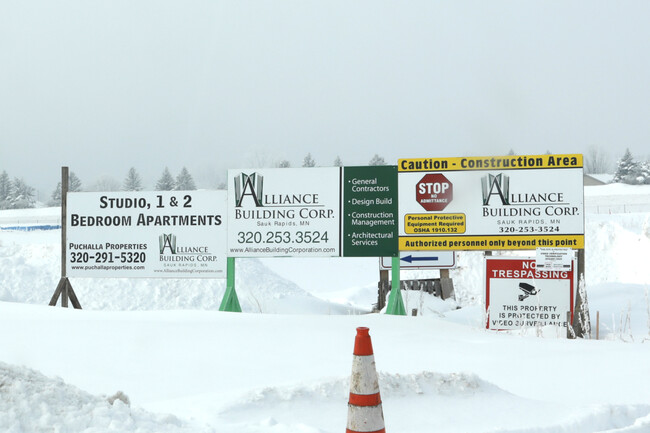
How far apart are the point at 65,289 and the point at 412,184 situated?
22.4 feet

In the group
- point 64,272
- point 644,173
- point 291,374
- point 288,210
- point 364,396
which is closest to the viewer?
point 364,396

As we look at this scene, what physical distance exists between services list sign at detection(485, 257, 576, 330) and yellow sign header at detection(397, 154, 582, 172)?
5.21ft

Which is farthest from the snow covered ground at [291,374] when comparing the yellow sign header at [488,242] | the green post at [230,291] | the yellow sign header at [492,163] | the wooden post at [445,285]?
the wooden post at [445,285]

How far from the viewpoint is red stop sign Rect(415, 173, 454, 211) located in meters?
12.1

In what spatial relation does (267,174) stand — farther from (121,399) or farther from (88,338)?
(121,399)

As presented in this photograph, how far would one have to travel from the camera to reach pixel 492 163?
12.0 m

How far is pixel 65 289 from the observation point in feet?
43.7

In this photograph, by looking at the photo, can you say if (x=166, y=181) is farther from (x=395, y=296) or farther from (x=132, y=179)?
(x=395, y=296)

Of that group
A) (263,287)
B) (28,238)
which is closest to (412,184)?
(263,287)

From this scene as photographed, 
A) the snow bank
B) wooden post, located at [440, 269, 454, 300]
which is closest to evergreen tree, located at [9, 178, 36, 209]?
wooden post, located at [440, 269, 454, 300]

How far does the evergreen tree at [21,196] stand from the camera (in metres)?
90.9

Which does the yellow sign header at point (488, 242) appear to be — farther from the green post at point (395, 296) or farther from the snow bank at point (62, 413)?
the snow bank at point (62, 413)

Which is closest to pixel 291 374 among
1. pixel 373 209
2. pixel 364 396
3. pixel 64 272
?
pixel 364 396

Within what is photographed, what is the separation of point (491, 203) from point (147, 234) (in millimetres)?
6342
